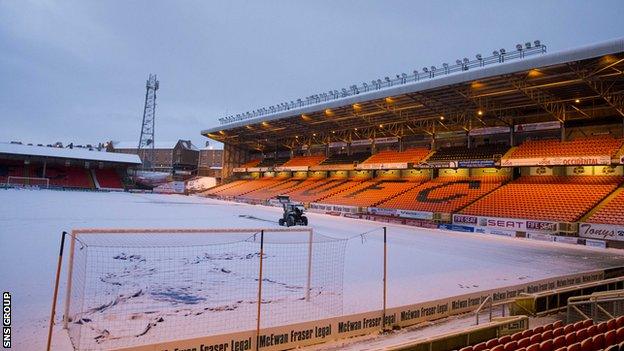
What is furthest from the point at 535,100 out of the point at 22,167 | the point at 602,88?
the point at 22,167

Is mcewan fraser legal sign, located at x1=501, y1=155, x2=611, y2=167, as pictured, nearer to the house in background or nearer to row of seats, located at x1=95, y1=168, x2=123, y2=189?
row of seats, located at x1=95, y1=168, x2=123, y2=189

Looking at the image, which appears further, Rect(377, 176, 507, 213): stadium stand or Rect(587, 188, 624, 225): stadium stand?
Rect(377, 176, 507, 213): stadium stand

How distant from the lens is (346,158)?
48688 mm

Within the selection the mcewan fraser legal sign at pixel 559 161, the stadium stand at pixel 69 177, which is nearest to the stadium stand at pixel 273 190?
the mcewan fraser legal sign at pixel 559 161

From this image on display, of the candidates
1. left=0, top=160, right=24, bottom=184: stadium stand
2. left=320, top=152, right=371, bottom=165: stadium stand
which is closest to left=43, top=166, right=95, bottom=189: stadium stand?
left=0, top=160, right=24, bottom=184: stadium stand

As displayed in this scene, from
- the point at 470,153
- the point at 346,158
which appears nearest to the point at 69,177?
the point at 346,158

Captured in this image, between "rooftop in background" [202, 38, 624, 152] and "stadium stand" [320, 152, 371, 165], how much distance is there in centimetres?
251

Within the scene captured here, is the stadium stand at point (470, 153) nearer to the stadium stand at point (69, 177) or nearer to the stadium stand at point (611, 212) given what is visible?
the stadium stand at point (611, 212)

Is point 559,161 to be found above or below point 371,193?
above

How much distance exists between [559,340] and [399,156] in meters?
37.0

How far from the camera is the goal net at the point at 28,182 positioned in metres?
55.6

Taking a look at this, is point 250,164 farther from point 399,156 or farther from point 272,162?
point 399,156

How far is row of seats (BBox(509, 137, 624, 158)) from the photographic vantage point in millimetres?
26109

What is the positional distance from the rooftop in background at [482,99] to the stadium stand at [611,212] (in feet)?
22.1
